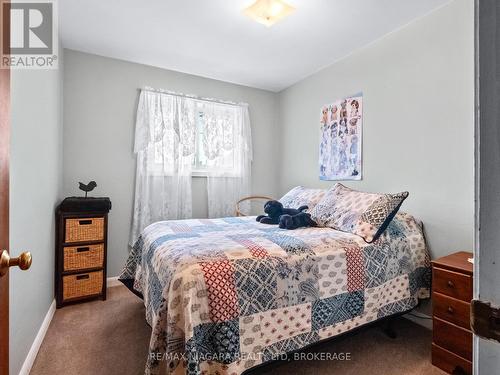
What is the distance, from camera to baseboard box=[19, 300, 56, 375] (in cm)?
153

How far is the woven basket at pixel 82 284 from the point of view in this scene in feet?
8.04

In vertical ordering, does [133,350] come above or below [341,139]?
below

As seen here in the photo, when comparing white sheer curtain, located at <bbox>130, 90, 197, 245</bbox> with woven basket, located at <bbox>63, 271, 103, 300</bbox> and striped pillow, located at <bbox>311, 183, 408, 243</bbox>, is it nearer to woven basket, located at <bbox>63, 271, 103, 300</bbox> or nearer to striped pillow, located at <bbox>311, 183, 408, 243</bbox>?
woven basket, located at <bbox>63, 271, 103, 300</bbox>

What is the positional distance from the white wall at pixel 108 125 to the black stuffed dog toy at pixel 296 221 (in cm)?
192

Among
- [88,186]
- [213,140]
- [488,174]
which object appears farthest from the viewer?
[213,140]

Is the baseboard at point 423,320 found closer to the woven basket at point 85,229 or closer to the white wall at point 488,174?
the white wall at point 488,174

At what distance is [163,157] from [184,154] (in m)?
0.26

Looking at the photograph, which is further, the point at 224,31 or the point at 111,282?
the point at 111,282

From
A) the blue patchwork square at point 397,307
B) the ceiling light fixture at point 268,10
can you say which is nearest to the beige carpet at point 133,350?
the blue patchwork square at point 397,307

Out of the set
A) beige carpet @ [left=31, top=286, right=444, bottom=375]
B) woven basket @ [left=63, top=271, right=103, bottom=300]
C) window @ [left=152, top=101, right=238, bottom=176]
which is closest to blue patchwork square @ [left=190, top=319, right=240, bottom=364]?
beige carpet @ [left=31, top=286, right=444, bottom=375]

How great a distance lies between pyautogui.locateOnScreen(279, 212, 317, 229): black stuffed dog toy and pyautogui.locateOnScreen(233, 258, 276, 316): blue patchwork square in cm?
79

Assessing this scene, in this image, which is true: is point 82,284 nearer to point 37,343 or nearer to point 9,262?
point 37,343

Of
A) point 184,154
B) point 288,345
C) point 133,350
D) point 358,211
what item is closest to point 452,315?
point 358,211

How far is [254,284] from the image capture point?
1359 millimetres
